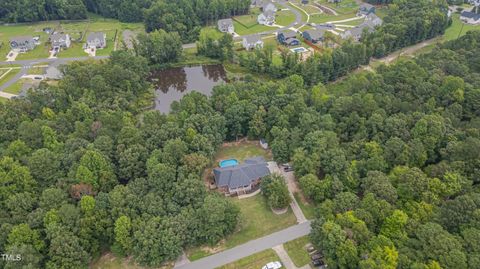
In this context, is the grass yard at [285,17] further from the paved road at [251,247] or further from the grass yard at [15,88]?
the paved road at [251,247]

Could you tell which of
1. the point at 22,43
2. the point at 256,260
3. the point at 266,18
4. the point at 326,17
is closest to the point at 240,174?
the point at 256,260

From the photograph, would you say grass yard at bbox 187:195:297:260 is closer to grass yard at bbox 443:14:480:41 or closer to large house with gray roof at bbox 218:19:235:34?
large house with gray roof at bbox 218:19:235:34

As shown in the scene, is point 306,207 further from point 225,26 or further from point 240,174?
point 225,26

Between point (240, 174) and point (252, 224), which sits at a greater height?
point (240, 174)

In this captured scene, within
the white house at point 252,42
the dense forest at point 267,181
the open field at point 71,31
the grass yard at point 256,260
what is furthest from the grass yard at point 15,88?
the grass yard at point 256,260


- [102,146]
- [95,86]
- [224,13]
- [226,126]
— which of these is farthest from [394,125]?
[224,13]
